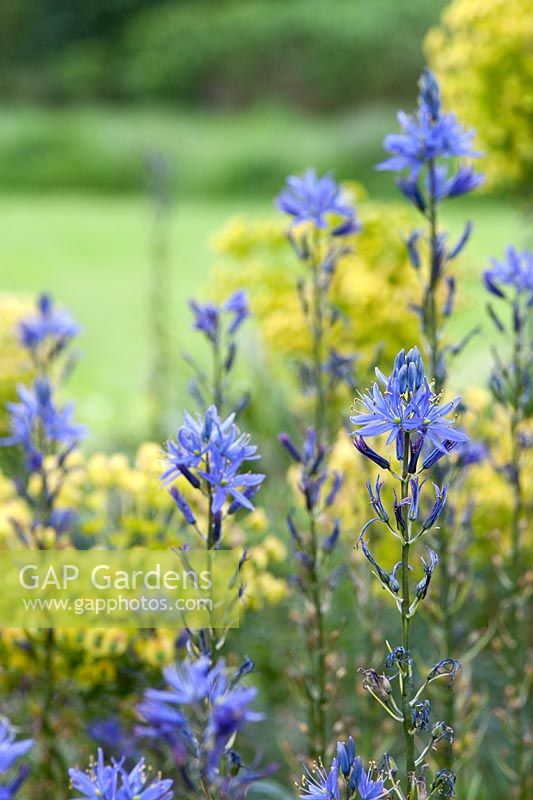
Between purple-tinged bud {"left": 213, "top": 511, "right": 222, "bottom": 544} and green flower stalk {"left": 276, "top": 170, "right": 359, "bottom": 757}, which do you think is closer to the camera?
purple-tinged bud {"left": 213, "top": 511, "right": 222, "bottom": 544}

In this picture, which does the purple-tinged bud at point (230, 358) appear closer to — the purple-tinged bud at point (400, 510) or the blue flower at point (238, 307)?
the blue flower at point (238, 307)

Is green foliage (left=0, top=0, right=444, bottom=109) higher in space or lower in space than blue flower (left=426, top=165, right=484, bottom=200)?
higher

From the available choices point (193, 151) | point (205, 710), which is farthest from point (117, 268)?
point (205, 710)

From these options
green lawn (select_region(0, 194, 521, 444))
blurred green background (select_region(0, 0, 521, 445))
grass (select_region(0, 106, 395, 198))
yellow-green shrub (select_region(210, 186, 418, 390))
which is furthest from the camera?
grass (select_region(0, 106, 395, 198))

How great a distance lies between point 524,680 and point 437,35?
4.09 meters

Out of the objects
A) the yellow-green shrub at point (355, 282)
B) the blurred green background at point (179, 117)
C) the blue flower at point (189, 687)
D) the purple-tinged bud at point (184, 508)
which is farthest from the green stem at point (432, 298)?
the blurred green background at point (179, 117)

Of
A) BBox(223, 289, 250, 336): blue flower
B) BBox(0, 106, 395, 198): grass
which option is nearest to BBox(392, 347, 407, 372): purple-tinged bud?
BBox(223, 289, 250, 336): blue flower

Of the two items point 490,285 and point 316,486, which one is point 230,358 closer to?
point 316,486

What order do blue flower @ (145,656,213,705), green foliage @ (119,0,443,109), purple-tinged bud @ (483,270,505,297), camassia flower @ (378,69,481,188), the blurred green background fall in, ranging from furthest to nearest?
green foliage @ (119,0,443,109), the blurred green background, purple-tinged bud @ (483,270,505,297), camassia flower @ (378,69,481,188), blue flower @ (145,656,213,705)

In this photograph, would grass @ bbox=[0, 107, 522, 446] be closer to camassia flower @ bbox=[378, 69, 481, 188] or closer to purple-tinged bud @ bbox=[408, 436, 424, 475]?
camassia flower @ bbox=[378, 69, 481, 188]

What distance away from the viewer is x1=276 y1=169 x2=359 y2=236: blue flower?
2596mm

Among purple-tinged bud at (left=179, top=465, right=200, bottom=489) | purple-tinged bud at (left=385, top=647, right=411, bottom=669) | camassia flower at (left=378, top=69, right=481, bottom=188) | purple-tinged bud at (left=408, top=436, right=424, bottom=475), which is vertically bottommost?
purple-tinged bud at (left=385, top=647, right=411, bottom=669)

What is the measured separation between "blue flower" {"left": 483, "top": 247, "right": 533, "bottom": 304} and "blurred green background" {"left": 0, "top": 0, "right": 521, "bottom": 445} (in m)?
11.2

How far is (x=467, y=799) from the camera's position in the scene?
2.71m
